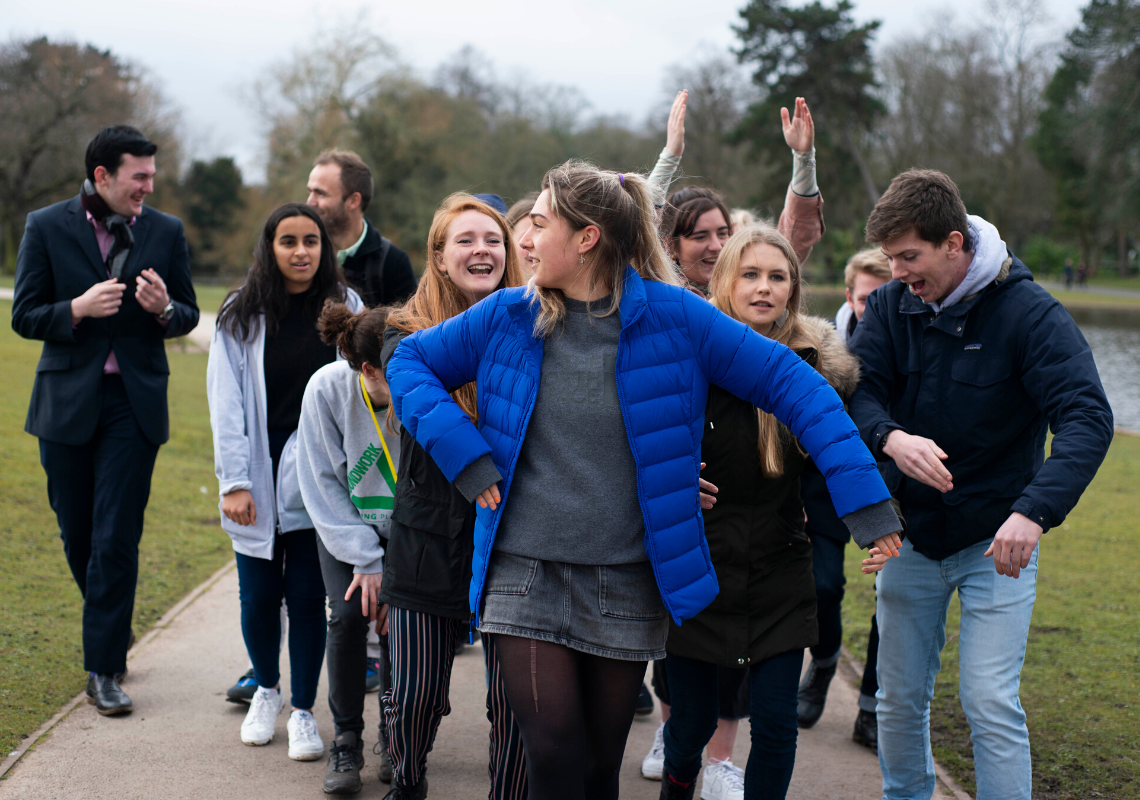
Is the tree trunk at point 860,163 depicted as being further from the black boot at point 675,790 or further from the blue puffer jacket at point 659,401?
the blue puffer jacket at point 659,401

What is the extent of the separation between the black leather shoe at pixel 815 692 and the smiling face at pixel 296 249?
2944 millimetres

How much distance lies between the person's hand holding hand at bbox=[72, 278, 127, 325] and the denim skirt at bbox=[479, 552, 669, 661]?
8.73 feet

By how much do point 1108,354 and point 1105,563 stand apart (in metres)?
18.7


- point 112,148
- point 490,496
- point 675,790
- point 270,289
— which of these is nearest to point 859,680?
point 675,790

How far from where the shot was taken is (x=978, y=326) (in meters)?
3.16

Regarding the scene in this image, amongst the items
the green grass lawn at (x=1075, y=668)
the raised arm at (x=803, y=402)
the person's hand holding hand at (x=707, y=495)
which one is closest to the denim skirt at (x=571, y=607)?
the person's hand holding hand at (x=707, y=495)

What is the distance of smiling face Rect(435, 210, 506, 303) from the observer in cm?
355

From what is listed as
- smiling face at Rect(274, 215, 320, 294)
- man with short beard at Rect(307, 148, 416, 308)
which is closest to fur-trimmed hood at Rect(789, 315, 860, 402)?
smiling face at Rect(274, 215, 320, 294)

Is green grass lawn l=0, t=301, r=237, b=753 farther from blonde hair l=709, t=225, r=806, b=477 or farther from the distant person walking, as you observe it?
blonde hair l=709, t=225, r=806, b=477

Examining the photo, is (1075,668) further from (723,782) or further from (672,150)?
(672,150)

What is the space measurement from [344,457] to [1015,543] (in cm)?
236

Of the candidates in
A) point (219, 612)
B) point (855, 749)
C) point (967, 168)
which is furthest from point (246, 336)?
point (967, 168)

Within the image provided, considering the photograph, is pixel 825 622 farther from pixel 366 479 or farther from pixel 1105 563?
pixel 1105 563

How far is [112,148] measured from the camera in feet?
14.5
